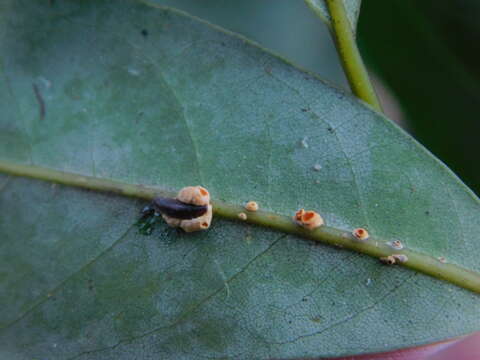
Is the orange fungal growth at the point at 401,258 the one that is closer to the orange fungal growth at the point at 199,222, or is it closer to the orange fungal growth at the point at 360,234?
the orange fungal growth at the point at 360,234

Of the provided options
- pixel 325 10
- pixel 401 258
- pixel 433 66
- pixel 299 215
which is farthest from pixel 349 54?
pixel 433 66

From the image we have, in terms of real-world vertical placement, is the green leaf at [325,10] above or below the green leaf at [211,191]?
above

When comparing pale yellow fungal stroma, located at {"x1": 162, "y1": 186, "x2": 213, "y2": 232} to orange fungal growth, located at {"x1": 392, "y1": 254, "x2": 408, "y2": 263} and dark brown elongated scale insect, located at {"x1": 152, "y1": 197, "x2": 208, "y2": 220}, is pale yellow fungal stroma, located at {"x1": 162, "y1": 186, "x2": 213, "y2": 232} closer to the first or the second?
dark brown elongated scale insect, located at {"x1": 152, "y1": 197, "x2": 208, "y2": 220}

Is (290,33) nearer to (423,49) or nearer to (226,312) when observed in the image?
(423,49)

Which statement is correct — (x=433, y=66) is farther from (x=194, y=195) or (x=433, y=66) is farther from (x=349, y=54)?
(x=194, y=195)

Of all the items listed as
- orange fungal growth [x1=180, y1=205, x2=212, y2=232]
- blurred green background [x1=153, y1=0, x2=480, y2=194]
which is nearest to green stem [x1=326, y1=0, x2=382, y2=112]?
blurred green background [x1=153, y1=0, x2=480, y2=194]

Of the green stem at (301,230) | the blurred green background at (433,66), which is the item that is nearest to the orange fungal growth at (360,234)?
the green stem at (301,230)

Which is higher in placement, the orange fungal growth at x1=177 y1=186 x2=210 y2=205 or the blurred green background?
the blurred green background
